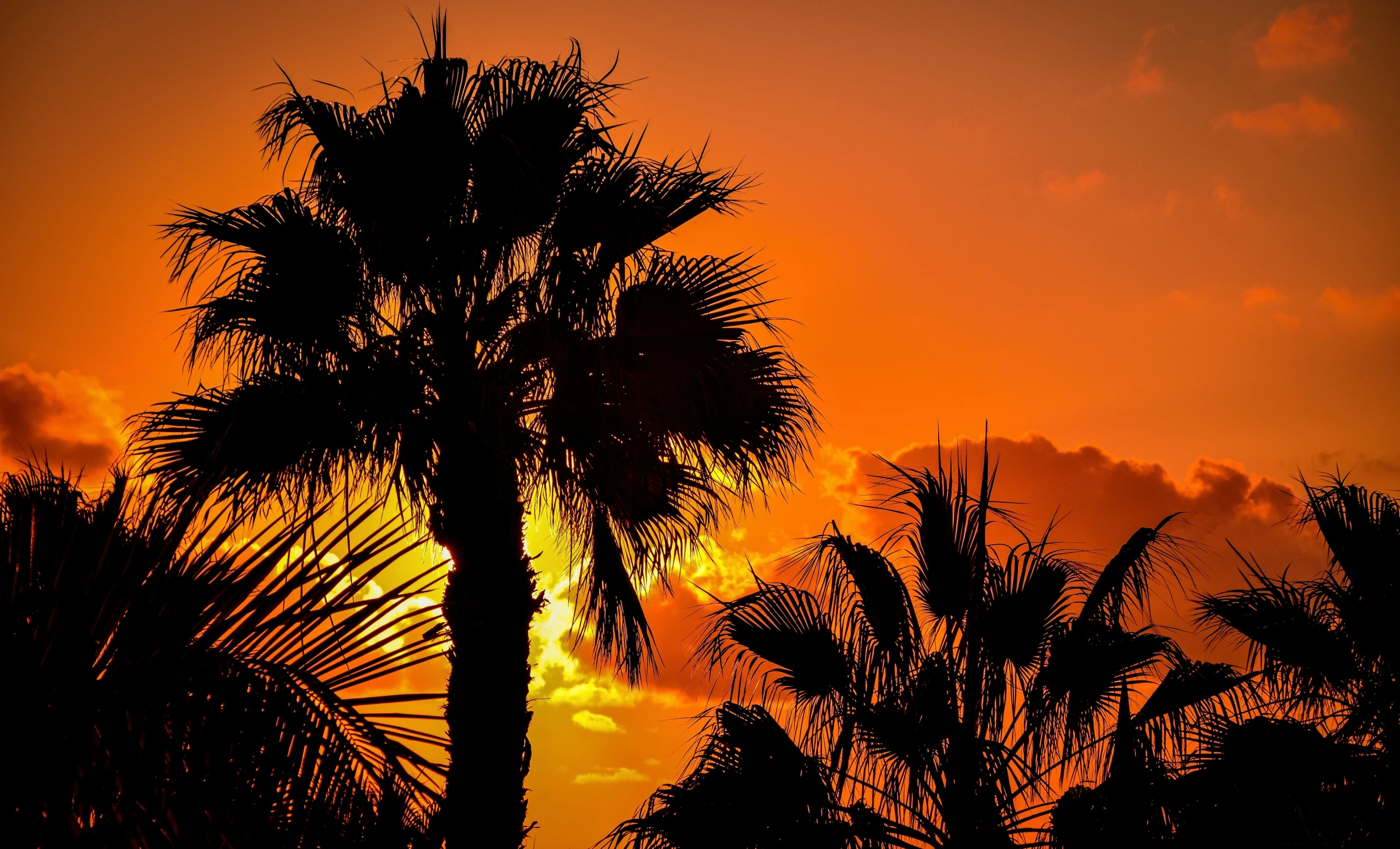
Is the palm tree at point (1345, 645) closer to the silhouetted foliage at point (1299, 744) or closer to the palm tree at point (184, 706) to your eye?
the silhouetted foliage at point (1299, 744)

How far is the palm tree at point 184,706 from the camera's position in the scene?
197cm

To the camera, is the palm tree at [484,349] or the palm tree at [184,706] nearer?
the palm tree at [184,706]

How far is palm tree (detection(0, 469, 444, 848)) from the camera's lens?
1.97 meters

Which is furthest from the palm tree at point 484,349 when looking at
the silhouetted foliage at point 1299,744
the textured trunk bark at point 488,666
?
the silhouetted foliage at point 1299,744

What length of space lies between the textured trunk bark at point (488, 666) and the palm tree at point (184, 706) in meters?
3.35

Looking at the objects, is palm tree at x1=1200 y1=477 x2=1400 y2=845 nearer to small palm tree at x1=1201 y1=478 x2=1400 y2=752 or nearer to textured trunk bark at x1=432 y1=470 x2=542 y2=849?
small palm tree at x1=1201 y1=478 x2=1400 y2=752

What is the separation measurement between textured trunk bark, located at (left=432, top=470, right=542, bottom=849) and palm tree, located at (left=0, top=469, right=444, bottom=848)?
11.0ft

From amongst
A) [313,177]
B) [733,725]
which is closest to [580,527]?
[733,725]

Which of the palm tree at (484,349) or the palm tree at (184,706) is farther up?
the palm tree at (484,349)

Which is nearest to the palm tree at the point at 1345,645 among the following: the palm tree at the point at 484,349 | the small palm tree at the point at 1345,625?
the small palm tree at the point at 1345,625

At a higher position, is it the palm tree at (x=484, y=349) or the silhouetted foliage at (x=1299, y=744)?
the palm tree at (x=484, y=349)

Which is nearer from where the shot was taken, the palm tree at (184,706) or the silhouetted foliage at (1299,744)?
the palm tree at (184,706)

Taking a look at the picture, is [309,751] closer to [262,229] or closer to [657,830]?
[657,830]

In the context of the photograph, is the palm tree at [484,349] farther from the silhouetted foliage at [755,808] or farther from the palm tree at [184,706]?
the palm tree at [184,706]
